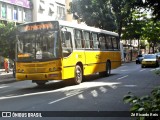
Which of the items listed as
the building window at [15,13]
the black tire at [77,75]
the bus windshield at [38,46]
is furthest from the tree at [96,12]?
the bus windshield at [38,46]

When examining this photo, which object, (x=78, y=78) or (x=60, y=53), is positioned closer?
(x=60, y=53)

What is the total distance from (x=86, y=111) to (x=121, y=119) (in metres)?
1.39

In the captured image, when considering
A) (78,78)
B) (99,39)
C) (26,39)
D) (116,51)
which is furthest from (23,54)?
(116,51)

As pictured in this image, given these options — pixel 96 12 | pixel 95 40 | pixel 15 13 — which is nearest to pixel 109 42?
pixel 95 40

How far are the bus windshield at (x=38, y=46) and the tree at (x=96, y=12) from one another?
97.0 ft

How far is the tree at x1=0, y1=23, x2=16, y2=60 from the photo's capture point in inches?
1073

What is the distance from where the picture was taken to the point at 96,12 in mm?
43938

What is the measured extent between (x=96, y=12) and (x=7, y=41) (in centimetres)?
1903

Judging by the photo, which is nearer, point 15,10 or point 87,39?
point 87,39

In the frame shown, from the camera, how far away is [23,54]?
1459 centimetres

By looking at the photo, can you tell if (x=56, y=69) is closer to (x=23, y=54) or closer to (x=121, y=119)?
(x=23, y=54)

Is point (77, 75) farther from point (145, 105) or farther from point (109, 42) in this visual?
point (145, 105)

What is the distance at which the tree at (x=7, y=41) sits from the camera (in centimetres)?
2727

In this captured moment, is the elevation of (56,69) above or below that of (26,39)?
below
